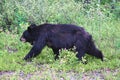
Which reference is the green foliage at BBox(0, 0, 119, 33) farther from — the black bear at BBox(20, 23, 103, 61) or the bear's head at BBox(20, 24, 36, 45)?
the black bear at BBox(20, 23, 103, 61)

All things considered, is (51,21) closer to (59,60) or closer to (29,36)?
→ (29,36)

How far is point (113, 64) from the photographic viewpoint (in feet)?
30.2

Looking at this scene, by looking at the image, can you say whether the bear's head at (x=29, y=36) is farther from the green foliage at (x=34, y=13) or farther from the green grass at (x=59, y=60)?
the green foliage at (x=34, y=13)

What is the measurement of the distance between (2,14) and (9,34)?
128 cm

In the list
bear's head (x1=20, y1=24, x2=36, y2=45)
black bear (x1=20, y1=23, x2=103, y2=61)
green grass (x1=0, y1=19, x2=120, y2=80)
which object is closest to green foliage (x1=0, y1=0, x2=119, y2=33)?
green grass (x1=0, y1=19, x2=120, y2=80)

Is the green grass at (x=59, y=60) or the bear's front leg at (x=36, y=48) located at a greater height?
the bear's front leg at (x=36, y=48)

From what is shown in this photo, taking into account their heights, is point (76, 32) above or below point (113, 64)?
above

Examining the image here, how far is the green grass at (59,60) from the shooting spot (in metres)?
8.27

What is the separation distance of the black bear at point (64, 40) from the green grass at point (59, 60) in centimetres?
23

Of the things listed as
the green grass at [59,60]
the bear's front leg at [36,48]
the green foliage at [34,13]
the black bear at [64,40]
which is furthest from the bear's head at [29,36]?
the green foliage at [34,13]

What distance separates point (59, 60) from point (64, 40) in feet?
3.84

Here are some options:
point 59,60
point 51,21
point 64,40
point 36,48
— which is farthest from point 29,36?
point 51,21

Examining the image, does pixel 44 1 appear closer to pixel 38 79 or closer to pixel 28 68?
pixel 28 68

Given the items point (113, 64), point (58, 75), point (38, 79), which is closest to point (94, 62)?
point (113, 64)
